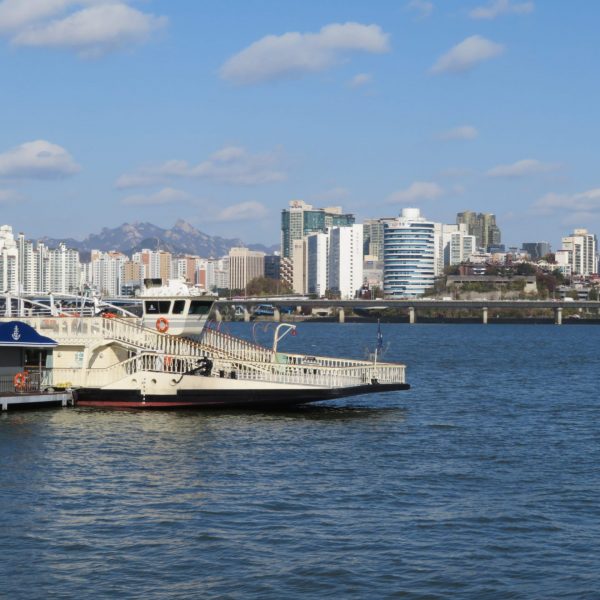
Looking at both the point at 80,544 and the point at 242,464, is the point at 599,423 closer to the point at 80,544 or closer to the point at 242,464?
the point at 242,464

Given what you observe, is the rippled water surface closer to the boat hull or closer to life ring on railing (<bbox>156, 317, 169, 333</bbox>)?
the boat hull

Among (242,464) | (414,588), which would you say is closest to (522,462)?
(242,464)

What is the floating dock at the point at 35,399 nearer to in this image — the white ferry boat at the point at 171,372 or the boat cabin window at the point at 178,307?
the white ferry boat at the point at 171,372

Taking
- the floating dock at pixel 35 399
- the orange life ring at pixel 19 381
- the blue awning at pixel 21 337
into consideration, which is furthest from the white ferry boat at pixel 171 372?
the orange life ring at pixel 19 381

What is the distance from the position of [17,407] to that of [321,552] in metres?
24.0

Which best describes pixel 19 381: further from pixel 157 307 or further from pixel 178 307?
pixel 178 307

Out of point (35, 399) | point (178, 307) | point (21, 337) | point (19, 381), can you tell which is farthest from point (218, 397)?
point (21, 337)

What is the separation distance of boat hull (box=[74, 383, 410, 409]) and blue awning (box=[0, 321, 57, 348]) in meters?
2.52

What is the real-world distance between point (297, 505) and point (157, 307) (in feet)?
72.4

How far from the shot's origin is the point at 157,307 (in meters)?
49.8

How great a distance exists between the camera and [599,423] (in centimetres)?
4900

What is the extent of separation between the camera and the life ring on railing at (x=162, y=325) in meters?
49.3

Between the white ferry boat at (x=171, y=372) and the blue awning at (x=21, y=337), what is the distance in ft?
3.02

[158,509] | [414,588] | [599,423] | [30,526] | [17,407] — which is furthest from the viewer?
[599,423]
